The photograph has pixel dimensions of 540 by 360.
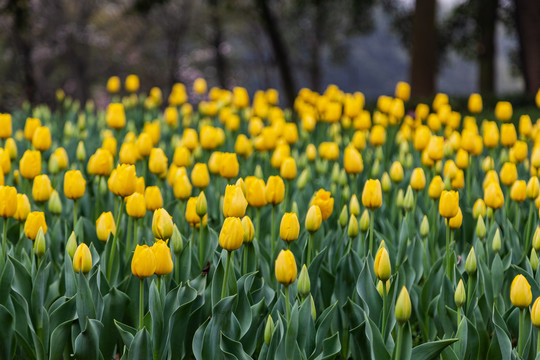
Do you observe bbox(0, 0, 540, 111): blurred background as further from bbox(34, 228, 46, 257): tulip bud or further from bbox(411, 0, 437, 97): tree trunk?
bbox(34, 228, 46, 257): tulip bud

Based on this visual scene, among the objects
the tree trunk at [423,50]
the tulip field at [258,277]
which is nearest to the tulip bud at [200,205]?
the tulip field at [258,277]

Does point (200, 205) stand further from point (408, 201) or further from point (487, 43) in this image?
point (487, 43)

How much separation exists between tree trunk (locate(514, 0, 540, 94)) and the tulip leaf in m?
12.6

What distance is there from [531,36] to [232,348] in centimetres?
1319

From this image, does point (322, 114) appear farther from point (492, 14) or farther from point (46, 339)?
point (492, 14)

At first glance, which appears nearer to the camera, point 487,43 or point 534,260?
point 534,260

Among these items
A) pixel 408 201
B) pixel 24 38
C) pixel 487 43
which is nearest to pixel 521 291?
pixel 408 201

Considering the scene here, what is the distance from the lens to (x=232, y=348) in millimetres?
2121

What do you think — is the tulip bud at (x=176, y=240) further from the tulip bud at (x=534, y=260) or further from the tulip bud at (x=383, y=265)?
the tulip bud at (x=534, y=260)

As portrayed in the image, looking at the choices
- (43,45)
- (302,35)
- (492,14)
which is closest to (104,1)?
(43,45)

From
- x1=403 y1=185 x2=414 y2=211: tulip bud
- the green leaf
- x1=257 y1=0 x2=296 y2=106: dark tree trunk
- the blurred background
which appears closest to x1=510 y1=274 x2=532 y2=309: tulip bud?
the green leaf

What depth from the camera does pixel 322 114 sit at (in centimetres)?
631

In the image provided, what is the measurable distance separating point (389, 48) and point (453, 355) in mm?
105631

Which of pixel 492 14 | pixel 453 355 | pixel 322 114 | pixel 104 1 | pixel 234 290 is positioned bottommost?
pixel 453 355
